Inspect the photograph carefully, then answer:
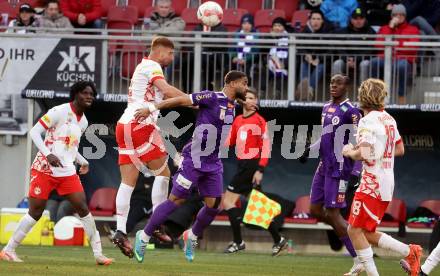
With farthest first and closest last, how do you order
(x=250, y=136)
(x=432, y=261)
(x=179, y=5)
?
1. (x=179, y=5)
2. (x=250, y=136)
3. (x=432, y=261)

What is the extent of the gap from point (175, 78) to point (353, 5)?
3570mm

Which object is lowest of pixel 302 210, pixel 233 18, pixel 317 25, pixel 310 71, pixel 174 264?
pixel 302 210

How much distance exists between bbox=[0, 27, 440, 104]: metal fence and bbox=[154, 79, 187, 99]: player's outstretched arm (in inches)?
218

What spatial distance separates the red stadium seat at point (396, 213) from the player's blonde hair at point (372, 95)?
304 inches

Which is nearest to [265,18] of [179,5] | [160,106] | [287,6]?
[287,6]

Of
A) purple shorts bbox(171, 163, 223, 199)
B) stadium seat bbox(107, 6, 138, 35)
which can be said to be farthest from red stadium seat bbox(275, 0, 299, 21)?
purple shorts bbox(171, 163, 223, 199)

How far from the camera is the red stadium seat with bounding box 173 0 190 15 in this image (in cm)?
2139

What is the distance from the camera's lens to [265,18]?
20.8 metres

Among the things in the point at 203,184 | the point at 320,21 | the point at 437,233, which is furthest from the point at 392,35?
the point at 203,184

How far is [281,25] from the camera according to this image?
64.3 feet

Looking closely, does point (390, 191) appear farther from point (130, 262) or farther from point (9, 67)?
point (9, 67)

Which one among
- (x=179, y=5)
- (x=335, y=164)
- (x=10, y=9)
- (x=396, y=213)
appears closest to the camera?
(x=335, y=164)

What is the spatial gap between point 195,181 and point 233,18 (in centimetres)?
812

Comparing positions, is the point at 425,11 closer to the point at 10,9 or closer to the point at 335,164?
the point at 335,164
